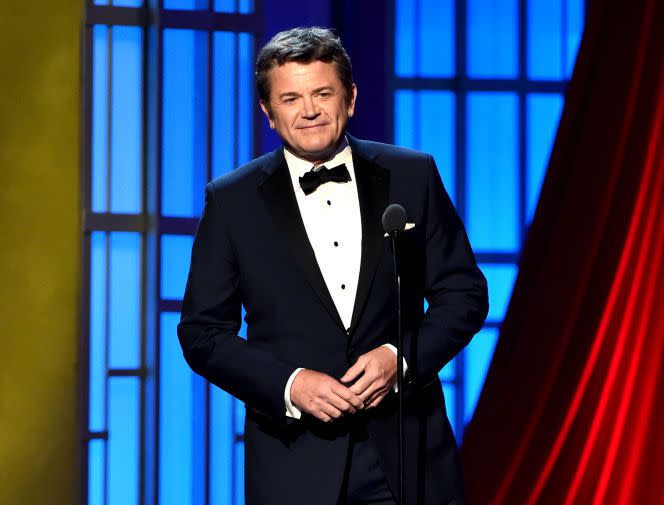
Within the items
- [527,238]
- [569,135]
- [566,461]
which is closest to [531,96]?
[569,135]

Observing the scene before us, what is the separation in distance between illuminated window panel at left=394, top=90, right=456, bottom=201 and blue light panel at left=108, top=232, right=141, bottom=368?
1050 mm

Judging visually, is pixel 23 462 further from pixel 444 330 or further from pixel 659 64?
pixel 659 64

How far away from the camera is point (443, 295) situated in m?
1.74

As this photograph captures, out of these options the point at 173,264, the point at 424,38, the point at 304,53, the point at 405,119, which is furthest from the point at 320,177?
the point at 424,38

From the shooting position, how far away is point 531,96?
3926mm

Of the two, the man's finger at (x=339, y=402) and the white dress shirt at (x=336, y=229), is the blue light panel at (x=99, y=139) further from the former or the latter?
the man's finger at (x=339, y=402)

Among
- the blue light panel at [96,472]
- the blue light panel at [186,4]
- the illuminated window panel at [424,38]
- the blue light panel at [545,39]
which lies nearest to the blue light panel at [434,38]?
the illuminated window panel at [424,38]

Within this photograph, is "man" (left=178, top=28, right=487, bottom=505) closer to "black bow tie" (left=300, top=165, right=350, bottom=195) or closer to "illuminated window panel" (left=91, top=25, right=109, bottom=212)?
"black bow tie" (left=300, top=165, right=350, bottom=195)

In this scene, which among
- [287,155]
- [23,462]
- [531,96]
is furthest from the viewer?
[531,96]

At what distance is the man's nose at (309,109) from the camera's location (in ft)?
5.73

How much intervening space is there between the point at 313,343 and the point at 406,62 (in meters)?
2.34

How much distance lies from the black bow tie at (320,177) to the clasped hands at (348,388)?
0.32m

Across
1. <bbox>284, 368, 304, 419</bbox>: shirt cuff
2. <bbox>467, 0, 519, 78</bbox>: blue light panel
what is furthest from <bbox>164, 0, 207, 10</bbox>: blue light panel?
<bbox>284, 368, 304, 419</bbox>: shirt cuff

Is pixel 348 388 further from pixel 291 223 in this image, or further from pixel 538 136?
pixel 538 136
